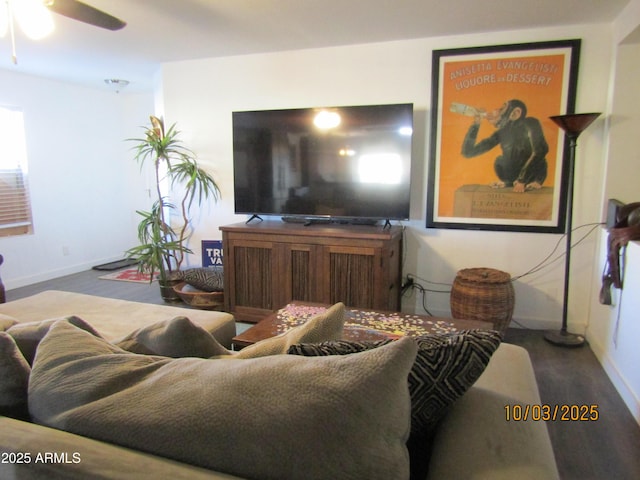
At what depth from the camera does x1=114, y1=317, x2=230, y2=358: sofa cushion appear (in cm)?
98

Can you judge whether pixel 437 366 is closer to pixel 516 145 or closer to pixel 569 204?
pixel 569 204

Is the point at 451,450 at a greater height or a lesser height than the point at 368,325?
greater

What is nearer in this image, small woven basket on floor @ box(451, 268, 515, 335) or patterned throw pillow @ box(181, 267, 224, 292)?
small woven basket on floor @ box(451, 268, 515, 335)

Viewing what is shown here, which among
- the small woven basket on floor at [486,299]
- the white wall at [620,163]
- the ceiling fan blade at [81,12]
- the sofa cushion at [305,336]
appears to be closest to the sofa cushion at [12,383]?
the sofa cushion at [305,336]

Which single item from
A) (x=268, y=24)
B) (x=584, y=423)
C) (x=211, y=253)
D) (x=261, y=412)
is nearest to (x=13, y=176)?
(x=211, y=253)

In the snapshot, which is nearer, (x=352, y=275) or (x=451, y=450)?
(x=451, y=450)

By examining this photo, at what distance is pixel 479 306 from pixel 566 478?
129 cm

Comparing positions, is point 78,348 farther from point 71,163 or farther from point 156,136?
point 71,163

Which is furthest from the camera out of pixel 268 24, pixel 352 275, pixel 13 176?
pixel 13 176

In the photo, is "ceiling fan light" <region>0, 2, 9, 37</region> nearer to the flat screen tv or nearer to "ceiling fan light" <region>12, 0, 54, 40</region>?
"ceiling fan light" <region>12, 0, 54, 40</region>

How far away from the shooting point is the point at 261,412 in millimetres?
671

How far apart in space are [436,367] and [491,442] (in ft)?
0.56

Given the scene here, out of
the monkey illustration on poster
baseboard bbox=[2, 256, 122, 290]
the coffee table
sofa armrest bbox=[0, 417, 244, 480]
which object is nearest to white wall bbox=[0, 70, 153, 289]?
baseboard bbox=[2, 256, 122, 290]

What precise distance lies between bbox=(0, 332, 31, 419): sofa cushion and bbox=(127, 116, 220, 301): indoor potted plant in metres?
3.07
